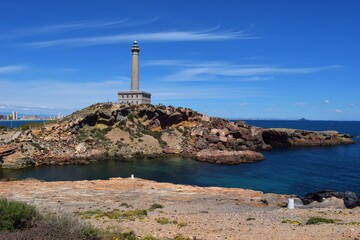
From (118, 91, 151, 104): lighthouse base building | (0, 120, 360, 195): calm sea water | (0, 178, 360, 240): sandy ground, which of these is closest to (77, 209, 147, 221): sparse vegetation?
(0, 178, 360, 240): sandy ground

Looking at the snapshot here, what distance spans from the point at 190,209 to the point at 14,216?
1465 cm

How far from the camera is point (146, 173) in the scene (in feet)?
183

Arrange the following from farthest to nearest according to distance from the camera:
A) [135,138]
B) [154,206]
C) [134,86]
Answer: [134,86] → [135,138] → [154,206]

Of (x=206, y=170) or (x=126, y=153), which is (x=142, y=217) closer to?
(x=206, y=170)

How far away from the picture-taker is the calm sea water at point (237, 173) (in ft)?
156

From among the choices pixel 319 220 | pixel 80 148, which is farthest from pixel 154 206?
pixel 80 148

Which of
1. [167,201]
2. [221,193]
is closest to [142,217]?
[167,201]

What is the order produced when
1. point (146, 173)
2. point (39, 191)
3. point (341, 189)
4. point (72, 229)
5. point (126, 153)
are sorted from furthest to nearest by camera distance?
point (126, 153), point (146, 173), point (341, 189), point (39, 191), point (72, 229)

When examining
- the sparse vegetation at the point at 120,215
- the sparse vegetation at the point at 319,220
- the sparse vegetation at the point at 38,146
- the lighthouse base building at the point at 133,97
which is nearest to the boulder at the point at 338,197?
→ the sparse vegetation at the point at 319,220

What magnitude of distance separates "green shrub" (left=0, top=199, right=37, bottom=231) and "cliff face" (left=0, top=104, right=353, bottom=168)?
53.2 m

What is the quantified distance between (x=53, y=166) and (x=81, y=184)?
27407 mm

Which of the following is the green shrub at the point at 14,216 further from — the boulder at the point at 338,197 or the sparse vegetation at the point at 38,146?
the sparse vegetation at the point at 38,146

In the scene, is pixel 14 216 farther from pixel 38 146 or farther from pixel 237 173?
pixel 38 146

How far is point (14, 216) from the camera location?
13820mm
